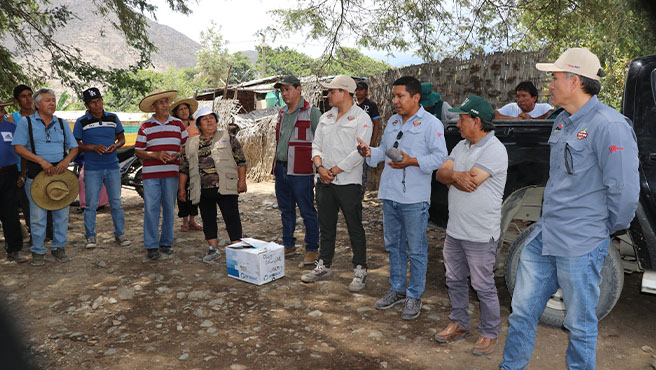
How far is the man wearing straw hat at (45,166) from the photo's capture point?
5.30 meters

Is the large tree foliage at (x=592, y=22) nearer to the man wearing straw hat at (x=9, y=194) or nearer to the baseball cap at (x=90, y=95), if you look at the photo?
the baseball cap at (x=90, y=95)

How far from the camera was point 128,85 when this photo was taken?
8094 mm

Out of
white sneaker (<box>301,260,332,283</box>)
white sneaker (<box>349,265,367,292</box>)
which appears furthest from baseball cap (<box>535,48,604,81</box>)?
white sneaker (<box>301,260,332,283</box>)

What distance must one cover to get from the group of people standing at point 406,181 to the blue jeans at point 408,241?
1 centimetres

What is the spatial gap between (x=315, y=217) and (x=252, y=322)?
1632 mm

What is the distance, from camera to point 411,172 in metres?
3.80

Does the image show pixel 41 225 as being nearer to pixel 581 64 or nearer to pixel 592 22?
pixel 581 64

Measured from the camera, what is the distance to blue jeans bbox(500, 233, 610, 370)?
239cm

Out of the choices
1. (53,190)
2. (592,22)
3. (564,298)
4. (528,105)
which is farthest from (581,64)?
(592,22)

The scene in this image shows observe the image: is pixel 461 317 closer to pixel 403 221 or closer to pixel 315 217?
pixel 403 221

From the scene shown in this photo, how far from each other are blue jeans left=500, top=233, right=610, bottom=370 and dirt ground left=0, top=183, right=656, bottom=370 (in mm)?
597

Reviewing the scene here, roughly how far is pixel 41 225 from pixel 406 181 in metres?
4.46

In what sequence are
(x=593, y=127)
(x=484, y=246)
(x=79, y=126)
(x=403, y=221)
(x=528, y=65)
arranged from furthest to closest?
(x=528, y=65)
(x=79, y=126)
(x=403, y=221)
(x=484, y=246)
(x=593, y=127)

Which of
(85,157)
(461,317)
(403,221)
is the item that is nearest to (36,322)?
(85,157)
